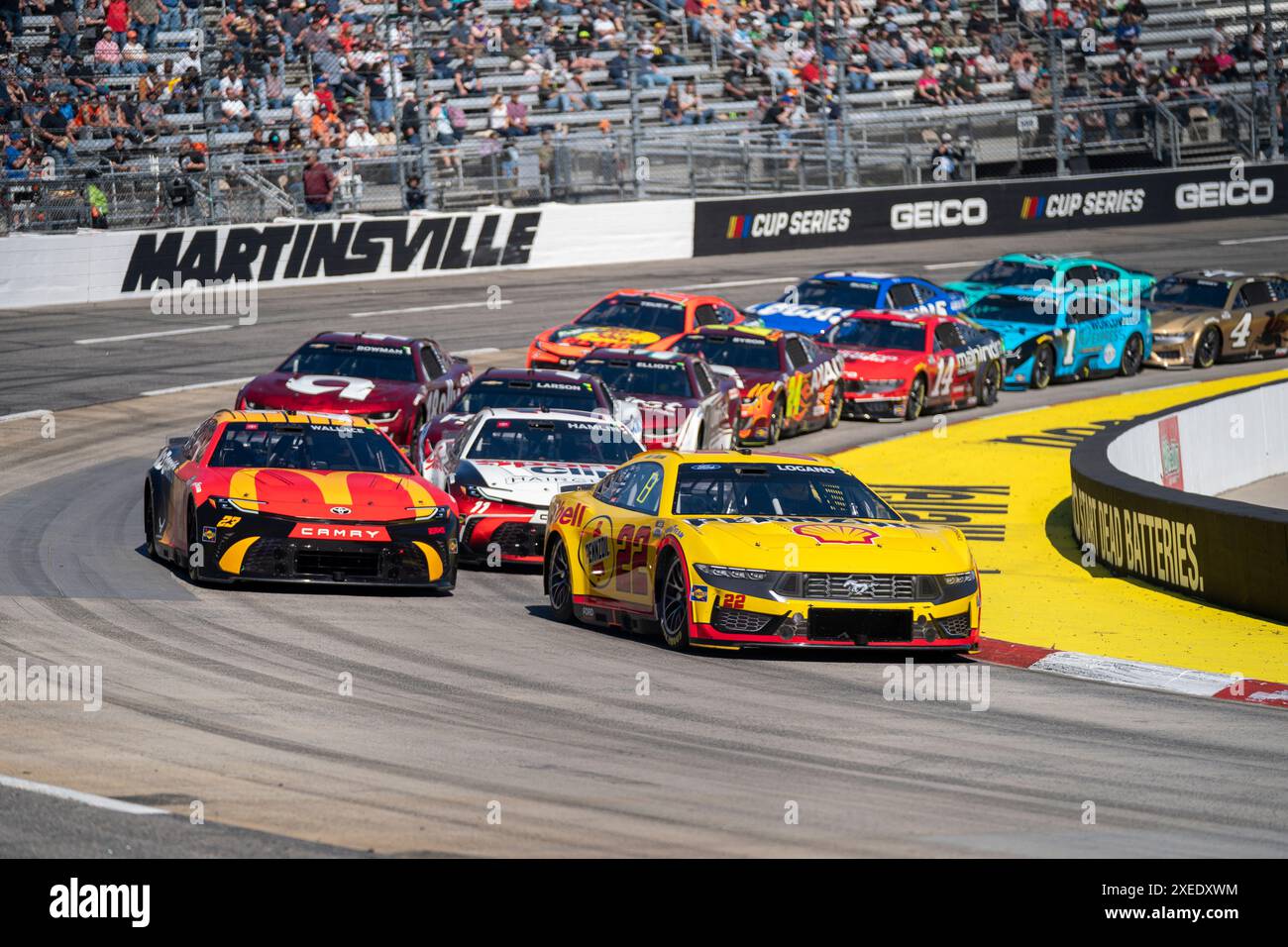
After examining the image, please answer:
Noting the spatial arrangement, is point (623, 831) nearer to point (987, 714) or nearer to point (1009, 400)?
point (987, 714)

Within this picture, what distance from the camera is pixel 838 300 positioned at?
29109mm

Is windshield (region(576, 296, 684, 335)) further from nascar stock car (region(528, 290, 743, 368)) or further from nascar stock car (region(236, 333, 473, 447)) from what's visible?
nascar stock car (region(236, 333, 473, 447))

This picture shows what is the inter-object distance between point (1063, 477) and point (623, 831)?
15.2m

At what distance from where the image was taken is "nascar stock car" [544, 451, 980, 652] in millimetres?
12180

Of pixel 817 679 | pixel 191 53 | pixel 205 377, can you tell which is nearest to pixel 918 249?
pixel 191 53

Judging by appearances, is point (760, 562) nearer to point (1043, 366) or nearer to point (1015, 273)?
point (1043, 366)

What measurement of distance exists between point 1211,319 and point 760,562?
847 inches

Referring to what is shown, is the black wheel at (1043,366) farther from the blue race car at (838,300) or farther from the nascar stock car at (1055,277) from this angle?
the blue race car at (838,300)

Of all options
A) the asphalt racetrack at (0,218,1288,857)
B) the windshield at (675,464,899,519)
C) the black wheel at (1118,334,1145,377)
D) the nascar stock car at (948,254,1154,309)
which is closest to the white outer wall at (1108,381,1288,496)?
the asphalt racetrack at (0,218,1288,857)

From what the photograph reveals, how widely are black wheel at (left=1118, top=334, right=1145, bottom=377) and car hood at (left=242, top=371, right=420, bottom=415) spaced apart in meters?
13.7

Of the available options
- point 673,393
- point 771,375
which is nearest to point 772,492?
point 673,393

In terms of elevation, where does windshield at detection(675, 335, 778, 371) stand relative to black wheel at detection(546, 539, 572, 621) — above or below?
below

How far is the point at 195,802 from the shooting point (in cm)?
795
